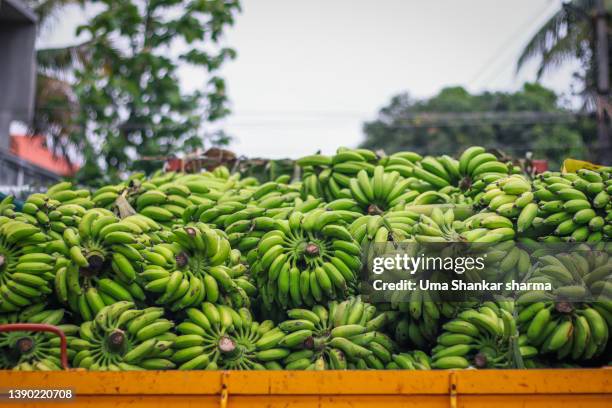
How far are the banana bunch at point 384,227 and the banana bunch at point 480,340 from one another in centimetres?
55

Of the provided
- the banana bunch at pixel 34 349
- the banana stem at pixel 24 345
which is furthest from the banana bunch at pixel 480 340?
the banana stem at pixel 24 345

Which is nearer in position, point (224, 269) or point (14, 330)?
A: point (14, 330)

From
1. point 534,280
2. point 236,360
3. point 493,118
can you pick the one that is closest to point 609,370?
point 534,280

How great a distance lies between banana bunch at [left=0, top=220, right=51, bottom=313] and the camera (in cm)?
322

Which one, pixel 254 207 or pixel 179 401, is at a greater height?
pixel 254 207

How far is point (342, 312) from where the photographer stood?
10.9ft

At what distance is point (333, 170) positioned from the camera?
465cm

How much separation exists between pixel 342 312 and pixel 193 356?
81cm

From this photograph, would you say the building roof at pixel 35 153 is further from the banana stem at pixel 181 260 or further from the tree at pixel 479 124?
the banana stem at pixel 181 260

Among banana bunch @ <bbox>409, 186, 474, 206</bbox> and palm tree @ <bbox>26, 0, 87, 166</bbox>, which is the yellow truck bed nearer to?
banana bunch @ <bbox>409, 186, 474, 206</bbox>

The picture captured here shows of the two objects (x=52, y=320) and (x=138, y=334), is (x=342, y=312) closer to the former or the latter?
(x=138, y=334)

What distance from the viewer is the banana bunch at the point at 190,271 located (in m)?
3.21

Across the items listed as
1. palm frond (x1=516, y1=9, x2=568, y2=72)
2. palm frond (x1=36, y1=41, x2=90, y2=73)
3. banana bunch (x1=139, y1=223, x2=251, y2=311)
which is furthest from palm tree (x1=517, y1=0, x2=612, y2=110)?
banana bunch (x1=139, y1=223, x2=251, y2=311)

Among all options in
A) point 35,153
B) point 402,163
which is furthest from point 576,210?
point 35,153
